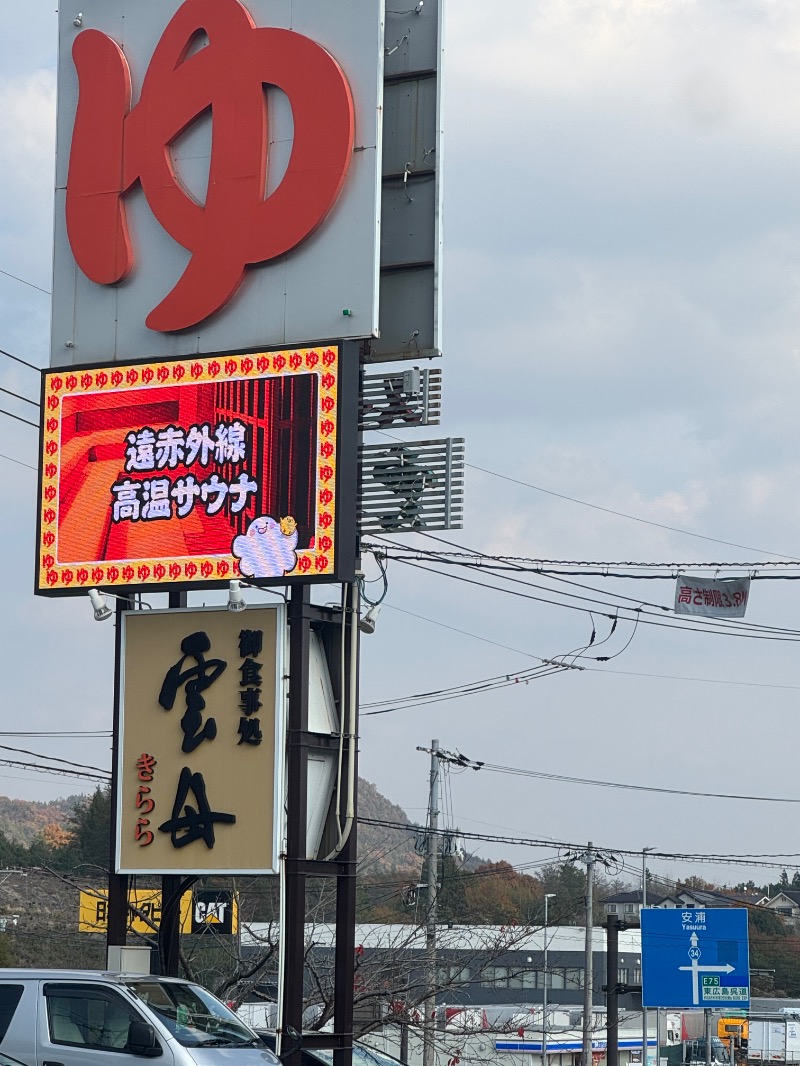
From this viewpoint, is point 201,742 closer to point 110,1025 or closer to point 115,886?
point 115,886

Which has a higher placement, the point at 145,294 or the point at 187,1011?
the point at 145,294

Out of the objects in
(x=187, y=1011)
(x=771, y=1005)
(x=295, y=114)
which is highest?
(x=295, y=114)

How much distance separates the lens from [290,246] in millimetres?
16844

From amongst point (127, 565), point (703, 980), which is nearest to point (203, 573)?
point (127, 565)

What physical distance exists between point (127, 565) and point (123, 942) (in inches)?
159

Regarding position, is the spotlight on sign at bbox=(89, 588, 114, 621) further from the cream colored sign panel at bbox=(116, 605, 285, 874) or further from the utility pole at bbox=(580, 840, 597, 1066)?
the utility pole at bbox=(580, 840, 597, 1066)

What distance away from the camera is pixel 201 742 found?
16.1 meters

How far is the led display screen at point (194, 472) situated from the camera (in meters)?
15.8

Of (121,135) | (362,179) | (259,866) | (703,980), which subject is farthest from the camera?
(703,980)

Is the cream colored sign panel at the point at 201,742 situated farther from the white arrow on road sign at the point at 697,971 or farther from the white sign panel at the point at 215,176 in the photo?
the white arrow on road sign at the point at 697,971

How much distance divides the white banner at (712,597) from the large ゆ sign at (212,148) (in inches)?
439

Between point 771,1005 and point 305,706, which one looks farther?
point 771,1005

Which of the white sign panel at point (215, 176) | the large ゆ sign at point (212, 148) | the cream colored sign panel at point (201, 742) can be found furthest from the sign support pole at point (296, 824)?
the large ゆ sign at point (212, 148)

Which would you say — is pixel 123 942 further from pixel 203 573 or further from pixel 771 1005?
pixel 771 1005
